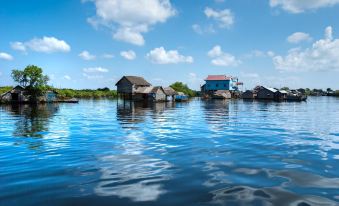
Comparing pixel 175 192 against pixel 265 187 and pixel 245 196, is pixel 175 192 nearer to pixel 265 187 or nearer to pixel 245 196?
pixel 245 196

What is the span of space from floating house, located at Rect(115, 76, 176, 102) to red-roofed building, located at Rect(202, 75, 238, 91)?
31.5 meters

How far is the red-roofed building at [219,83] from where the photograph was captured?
10894 cm

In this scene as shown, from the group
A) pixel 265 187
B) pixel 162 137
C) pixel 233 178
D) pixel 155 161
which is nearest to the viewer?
pixel 265 187

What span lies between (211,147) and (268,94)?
94.3 metres

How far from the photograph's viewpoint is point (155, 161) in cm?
1131

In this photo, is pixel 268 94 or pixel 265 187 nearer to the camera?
pixel 265 187

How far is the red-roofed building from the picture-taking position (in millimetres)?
108938

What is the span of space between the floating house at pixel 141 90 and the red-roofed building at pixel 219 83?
3148 centimetres

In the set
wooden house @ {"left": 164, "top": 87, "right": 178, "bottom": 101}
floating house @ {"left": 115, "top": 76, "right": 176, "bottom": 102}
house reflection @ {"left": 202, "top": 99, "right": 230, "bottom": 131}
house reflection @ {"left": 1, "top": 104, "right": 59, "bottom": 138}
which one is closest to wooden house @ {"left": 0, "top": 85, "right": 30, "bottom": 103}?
house reflection @ {"left": 1, "top": 104, "right": 59, "bottom": 138}

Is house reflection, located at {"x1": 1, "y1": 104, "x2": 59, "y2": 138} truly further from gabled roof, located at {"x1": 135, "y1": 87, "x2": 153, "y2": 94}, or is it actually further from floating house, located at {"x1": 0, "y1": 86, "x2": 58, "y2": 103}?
gabled roof, located at {"x1": 135, "y1": 87, "x2": 153, "y2": 94}

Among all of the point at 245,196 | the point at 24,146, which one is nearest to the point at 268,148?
the point at 245,196

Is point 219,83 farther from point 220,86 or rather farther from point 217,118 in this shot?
point 217,118

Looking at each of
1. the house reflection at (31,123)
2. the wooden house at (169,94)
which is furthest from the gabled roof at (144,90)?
the house reflection at (31,123)

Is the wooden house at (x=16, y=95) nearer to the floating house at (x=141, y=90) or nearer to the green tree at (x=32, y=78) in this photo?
the green tree at (x=32, y=78)
